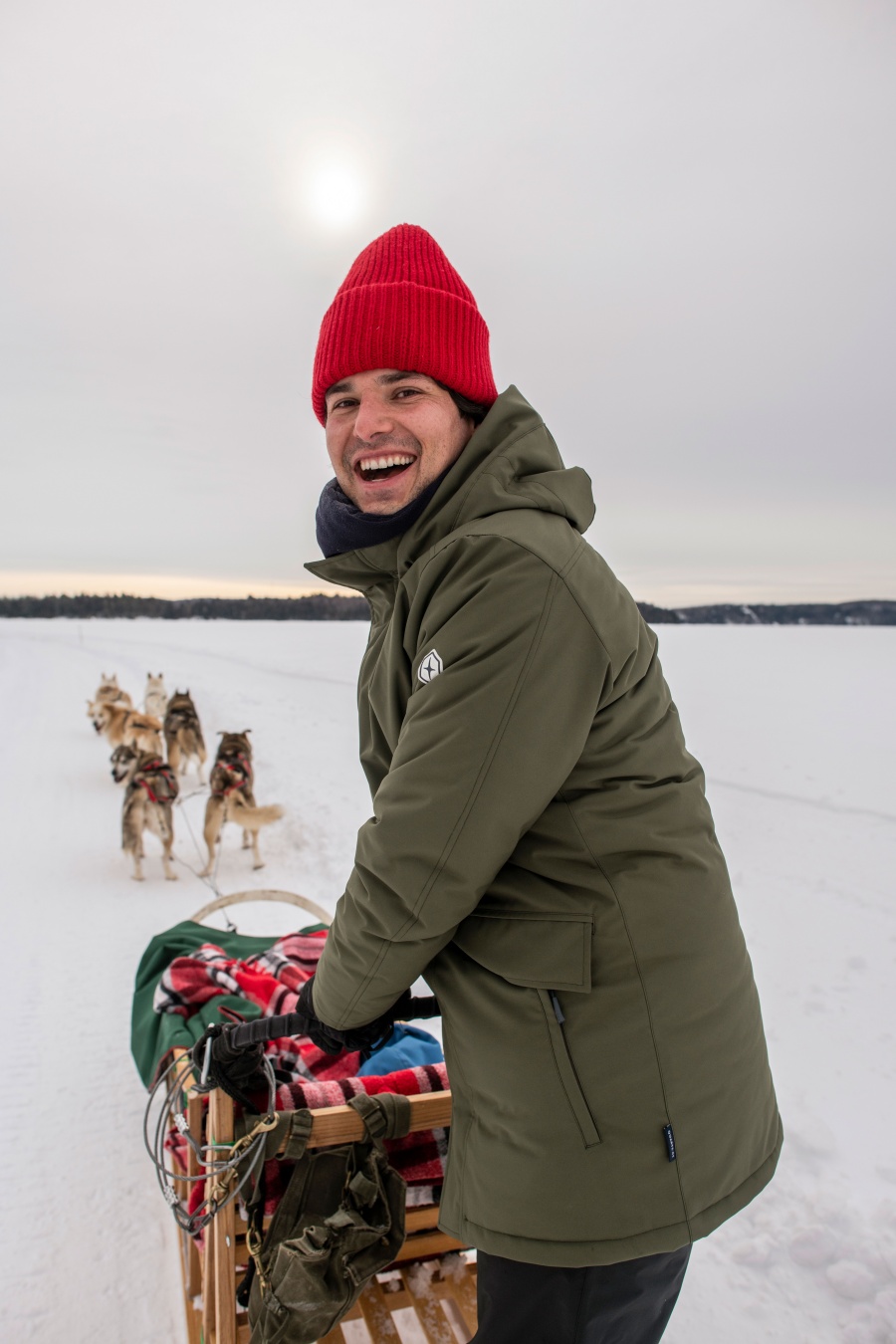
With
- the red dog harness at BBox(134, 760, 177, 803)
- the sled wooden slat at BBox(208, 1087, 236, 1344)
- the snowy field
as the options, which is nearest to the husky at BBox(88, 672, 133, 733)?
the snowy field

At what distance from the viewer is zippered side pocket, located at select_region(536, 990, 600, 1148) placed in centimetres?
116

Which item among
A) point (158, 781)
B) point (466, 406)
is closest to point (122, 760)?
point (158, 781)

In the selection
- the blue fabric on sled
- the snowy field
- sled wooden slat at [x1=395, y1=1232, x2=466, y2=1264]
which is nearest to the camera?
sled wooden slat at [x1=395, y1=1232, x2=466, y2=1264]

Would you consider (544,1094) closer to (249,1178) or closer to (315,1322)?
(315,1322)

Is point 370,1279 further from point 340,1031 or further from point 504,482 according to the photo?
point 504,482

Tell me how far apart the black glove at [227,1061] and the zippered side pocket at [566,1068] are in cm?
84

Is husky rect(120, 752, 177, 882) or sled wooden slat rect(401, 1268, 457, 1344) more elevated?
husky rect(120, 752, 177, 882)

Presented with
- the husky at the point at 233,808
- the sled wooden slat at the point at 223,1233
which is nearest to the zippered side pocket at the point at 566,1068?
the sled wooden slat at the point at 223,1233

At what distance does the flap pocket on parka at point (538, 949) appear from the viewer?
44.7 inches

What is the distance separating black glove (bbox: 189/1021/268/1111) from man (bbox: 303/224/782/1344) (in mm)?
507

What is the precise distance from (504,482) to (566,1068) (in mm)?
864

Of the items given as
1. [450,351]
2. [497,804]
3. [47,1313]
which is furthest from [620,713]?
[47,1313]

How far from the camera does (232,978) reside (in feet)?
9.27

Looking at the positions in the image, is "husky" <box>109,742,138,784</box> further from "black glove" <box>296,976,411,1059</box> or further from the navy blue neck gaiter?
the navy blue neck gaiter
